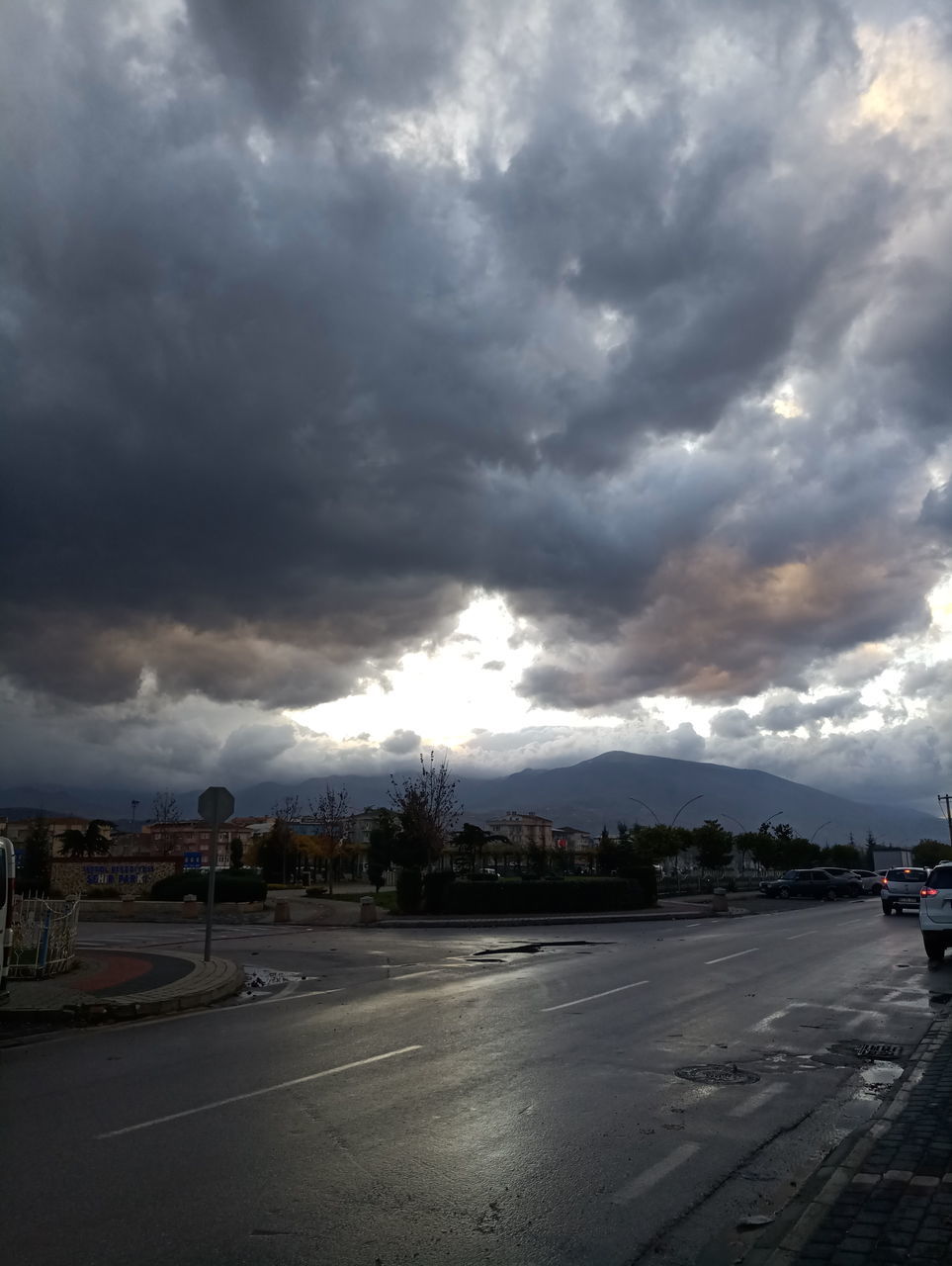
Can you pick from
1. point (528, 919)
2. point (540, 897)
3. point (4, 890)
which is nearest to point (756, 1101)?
point (4, 890)

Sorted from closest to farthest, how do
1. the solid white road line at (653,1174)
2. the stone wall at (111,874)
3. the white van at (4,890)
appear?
the solid white road line at (653,1174), the white van at (4,890), the stone wall at (111,874)

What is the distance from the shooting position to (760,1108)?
25.2 feet

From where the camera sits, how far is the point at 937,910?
17.6 metres

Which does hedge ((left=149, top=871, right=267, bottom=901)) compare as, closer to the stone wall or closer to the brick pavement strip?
the stone wall

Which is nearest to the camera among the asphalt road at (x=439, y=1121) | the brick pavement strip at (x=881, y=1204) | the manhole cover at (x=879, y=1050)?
the brick pavement strip at (x=881, y=1204)

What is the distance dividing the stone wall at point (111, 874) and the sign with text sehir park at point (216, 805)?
33687 millimetres

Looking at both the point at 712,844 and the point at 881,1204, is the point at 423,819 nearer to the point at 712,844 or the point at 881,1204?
the point at 712,844

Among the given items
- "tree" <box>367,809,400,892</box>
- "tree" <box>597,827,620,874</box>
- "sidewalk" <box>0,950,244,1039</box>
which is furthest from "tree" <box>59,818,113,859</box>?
"sidewalk" <box>0,950,244,1039</box>

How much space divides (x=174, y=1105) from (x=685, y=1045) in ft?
17.0

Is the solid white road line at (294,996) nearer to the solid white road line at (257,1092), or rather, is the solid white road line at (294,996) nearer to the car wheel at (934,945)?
the solid white road line at (257,1092)

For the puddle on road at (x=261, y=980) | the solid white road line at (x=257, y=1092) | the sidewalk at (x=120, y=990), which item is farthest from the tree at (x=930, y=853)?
the solid white road line at (x=257, y=1092)

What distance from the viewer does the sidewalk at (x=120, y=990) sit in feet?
41.3

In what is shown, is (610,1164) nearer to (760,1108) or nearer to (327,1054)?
(760,1108)

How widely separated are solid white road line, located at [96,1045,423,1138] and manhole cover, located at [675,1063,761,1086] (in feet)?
9.33
